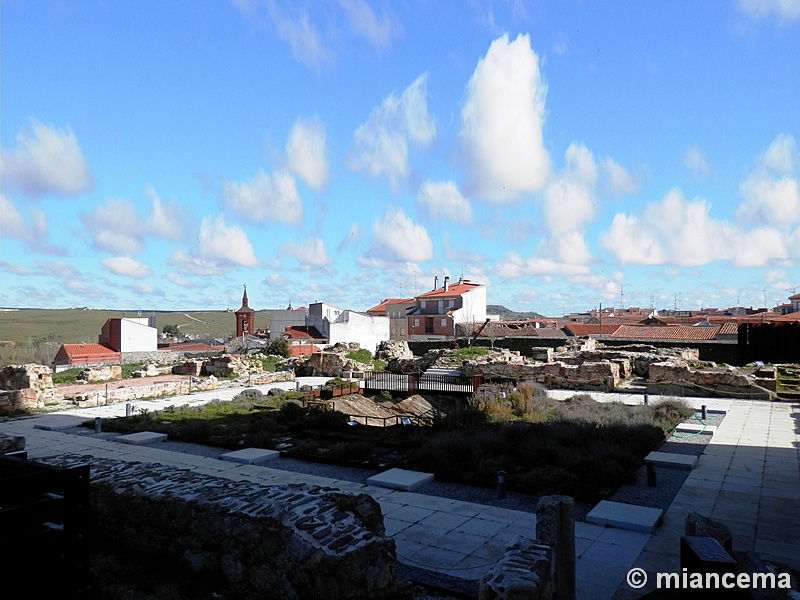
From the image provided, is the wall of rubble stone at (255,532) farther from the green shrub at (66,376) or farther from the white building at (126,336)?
the white building at (126,336)

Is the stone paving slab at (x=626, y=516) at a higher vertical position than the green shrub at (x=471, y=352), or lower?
lower

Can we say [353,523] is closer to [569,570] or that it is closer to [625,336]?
[569,570]

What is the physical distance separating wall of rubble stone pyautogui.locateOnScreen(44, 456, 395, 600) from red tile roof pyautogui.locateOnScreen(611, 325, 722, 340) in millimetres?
34388

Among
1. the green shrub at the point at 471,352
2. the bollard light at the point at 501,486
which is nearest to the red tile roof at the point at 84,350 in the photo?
the green shrub at the point at 471,352

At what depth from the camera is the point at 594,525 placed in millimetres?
7527

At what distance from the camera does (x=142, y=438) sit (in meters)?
13.6

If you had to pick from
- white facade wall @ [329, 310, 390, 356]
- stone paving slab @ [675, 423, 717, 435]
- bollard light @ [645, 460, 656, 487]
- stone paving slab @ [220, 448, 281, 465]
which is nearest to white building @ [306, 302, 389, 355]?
white facade wall @ [329, 310, 390, 356]

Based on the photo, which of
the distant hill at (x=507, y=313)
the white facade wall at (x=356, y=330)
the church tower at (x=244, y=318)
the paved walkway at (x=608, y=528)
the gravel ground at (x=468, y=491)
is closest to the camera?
the gravel ground at (x=468, y=491)

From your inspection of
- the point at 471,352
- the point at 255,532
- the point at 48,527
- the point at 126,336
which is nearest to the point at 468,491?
the point at 255,532

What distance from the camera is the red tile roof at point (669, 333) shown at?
36.1 meters

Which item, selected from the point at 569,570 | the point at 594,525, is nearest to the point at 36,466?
the point at 569,570

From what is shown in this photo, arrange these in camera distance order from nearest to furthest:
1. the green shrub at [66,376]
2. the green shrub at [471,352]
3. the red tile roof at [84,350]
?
the green shrub at [66,376]
the green shrub at [471,352]
the red tile roof at [84,350]

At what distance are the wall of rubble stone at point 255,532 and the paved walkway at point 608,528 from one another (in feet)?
5.32

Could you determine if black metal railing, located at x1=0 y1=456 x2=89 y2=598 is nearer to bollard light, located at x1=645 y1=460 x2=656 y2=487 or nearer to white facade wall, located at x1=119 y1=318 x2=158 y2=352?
bollard light, located at x1=645 y1=460 x2=656 y2=487
